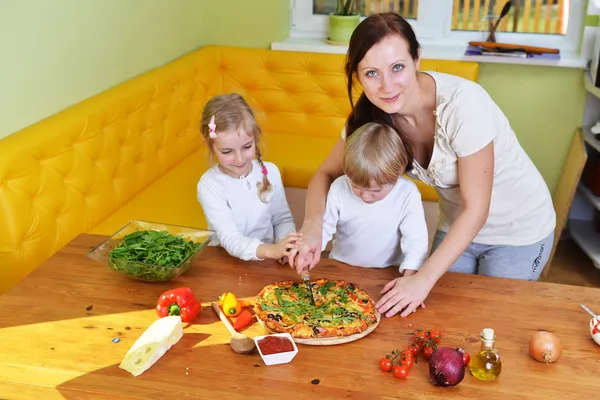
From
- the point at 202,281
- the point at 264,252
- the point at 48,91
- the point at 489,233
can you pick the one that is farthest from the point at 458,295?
the point at 48,91

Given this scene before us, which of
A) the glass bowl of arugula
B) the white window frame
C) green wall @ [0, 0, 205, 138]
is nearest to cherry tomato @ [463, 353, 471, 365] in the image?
the glass bowl of arugula

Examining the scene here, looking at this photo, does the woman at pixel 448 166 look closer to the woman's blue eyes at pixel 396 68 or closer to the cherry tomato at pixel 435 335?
the woman's blue eyes at pixel 396 68

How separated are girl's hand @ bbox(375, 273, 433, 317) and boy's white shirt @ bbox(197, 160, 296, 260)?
439 mm

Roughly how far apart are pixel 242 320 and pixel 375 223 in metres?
0.58

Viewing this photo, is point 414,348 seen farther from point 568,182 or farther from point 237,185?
point 568,182

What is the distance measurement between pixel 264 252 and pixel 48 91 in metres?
1.23

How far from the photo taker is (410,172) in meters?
1.96

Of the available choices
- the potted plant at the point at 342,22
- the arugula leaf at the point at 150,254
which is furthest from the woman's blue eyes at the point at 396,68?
the potted plant at the point at 342,22

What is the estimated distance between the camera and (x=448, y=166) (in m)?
1.81

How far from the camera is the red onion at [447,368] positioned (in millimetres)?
1314

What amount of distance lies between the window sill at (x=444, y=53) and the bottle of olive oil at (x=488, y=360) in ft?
8.27

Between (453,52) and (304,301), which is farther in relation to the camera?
(453,52)

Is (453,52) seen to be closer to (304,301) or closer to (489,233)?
(489,233)

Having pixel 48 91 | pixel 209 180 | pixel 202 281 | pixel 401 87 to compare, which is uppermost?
pixel 401 87
